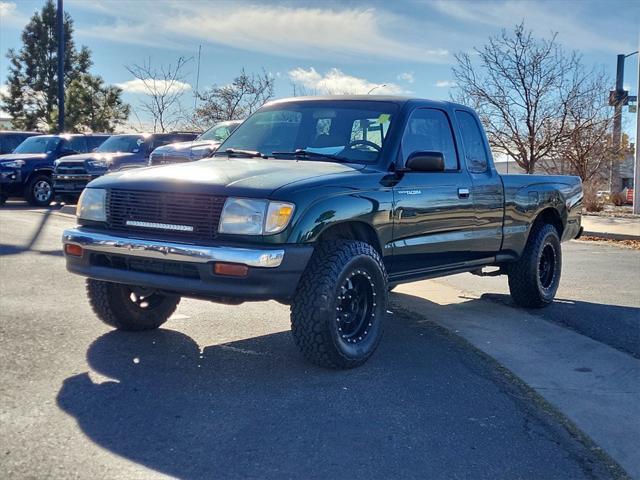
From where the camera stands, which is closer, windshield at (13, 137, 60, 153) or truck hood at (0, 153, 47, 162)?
truck hood at (0, 153, 47, 162)

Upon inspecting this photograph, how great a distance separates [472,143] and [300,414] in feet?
12.1

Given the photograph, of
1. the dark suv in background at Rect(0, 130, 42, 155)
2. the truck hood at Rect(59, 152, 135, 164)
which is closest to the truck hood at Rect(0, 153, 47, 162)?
the truck hood at Rect(59, 152, 135, 164)

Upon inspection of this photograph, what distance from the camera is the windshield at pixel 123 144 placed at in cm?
1789

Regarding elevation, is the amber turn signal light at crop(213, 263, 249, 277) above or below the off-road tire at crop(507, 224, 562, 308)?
above

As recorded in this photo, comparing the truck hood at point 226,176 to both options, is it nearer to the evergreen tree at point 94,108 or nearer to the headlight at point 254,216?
the headlight at point 254,216

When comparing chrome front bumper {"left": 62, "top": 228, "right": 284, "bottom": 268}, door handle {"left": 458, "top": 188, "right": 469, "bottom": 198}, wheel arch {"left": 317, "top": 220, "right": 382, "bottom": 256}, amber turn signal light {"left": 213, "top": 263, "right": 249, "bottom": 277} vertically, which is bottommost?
amber turn signal light {"left": 213, "top": 263, "right": 249, "bottom": 277}

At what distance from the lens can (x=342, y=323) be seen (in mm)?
5418

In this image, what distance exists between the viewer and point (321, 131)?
21.0ft

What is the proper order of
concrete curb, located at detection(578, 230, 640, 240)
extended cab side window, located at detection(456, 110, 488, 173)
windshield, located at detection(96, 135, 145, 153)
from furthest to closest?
windshield, located at detection(96, 135, 145, 153) → concrete curb, located at detection(578, 230, 640, 240) → extended cab side window, located at detection(456, 110, 488, 173)

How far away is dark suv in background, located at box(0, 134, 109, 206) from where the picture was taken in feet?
61.1

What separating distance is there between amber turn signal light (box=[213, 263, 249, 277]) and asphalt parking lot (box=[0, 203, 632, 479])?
0.69 m

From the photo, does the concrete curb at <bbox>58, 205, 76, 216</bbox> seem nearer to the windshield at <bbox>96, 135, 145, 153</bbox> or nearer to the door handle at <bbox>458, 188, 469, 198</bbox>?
the windshield at <bbox>96, 135, 145, 153</bbox>

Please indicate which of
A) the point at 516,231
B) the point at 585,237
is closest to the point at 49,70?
the point at 585,237

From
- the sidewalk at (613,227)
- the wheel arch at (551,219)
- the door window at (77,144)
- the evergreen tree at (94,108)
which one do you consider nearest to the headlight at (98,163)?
the door window at (77,144)
